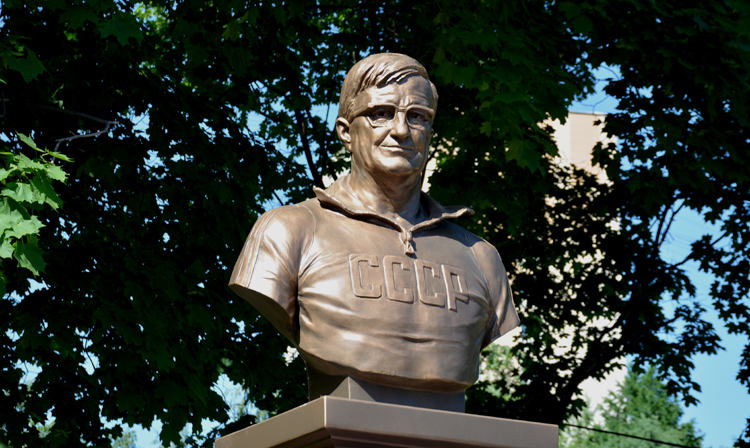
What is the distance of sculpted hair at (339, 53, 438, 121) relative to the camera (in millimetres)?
3727

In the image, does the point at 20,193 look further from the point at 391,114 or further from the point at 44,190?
the point at 391,114

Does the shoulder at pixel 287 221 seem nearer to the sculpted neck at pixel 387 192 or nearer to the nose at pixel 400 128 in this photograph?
the sculpted neck at pixel 387 192

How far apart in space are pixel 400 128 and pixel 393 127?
0.03m

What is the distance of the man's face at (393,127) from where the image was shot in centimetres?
369

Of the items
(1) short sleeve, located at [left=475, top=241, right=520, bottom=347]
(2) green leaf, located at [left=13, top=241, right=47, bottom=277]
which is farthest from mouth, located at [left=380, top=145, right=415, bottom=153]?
(2) green leaf, located at [left=13, top=241, right=47, bottom=277]

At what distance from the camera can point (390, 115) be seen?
3736 mm

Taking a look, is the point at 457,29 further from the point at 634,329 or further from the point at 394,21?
the point at 634,329

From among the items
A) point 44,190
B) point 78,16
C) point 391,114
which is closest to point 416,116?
point 391,114

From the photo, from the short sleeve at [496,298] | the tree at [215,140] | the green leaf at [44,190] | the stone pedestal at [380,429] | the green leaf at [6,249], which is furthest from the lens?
the tree at [215,140]

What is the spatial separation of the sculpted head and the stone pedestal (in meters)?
0.98

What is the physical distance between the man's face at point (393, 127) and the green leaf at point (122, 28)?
2.77 meters

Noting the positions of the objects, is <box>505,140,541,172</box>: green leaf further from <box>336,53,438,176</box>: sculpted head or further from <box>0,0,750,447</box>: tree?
<box>336,53,438,176</box>: sculpted head

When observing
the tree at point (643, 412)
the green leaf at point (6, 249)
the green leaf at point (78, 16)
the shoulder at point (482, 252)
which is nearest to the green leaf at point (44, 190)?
the green leaf at point (6, 249)

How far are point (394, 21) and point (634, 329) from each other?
470cm
